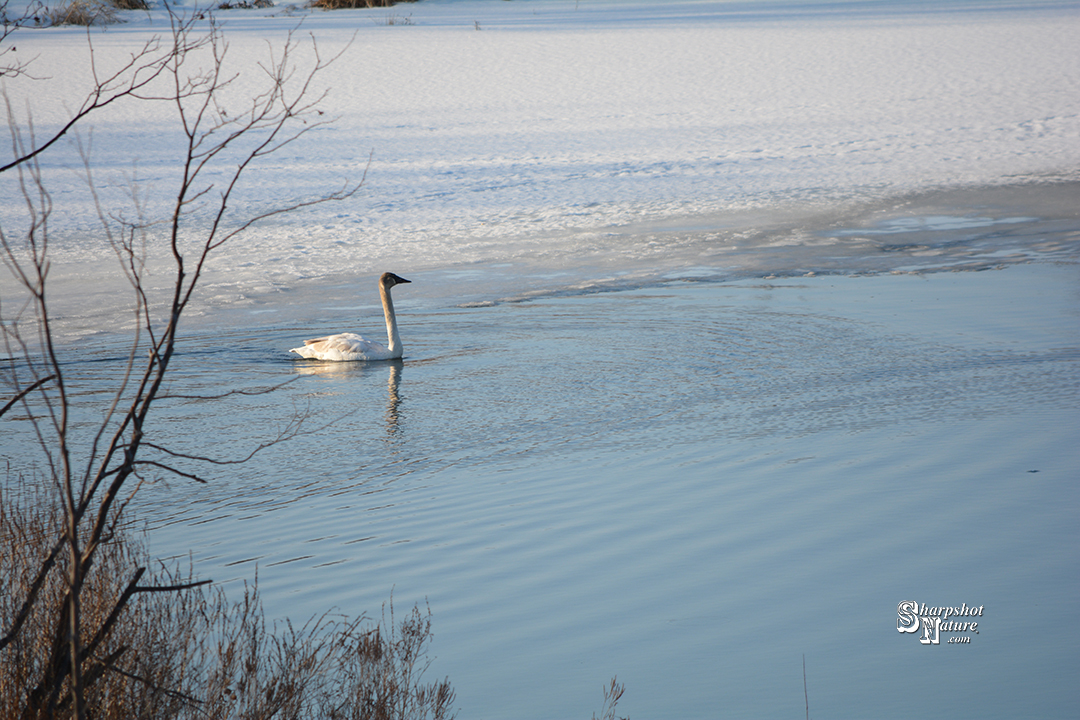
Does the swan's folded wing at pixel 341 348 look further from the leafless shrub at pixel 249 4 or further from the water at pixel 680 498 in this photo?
the leafless shrub at pixel 249 4

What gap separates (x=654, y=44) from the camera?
92.8 ft

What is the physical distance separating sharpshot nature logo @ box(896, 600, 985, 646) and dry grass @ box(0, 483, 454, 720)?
1830 millimetres

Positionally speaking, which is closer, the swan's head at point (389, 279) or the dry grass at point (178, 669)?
the dry grass at point (178, 669)

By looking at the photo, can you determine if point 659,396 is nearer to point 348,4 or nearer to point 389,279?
point 389,279

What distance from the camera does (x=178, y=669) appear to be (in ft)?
10.4

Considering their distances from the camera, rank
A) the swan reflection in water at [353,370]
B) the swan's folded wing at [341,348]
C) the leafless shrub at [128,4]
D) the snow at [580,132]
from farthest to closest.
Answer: the leafless shrub at [128,4] → the snow at [580,132] → the swan's folded wing at [341,348] → the swan reflection in water at [353,370]

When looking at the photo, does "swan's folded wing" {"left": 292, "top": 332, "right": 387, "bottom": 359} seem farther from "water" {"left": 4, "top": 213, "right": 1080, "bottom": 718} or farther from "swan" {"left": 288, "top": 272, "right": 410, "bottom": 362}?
"water" {"left": 4, "top": 213, "right": 1080, "bottom": 718}

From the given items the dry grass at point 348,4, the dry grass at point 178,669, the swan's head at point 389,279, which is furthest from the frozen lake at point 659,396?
the dry grass at point 348,4

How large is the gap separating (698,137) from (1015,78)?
799 cm

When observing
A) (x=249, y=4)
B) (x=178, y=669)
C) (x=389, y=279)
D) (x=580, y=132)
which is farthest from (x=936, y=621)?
(x=249, y=4)

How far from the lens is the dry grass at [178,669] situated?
2.81 m

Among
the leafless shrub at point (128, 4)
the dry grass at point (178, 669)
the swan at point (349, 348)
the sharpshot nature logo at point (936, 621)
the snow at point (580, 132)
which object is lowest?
the swan at point (349, 348)

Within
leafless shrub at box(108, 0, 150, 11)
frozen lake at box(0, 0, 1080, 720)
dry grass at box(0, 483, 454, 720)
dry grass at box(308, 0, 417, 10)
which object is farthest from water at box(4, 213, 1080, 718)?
dry grass at box(308, 0, 417, 10)

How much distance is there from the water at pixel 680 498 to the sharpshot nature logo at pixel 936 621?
→ 0.15ft
